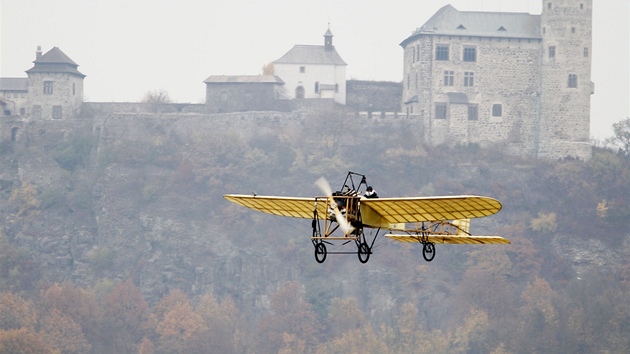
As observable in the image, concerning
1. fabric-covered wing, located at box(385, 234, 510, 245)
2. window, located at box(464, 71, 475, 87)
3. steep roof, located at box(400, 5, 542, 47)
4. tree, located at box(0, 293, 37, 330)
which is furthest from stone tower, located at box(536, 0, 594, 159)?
fabric-covered wing, located at box(385, 234, 510, 245)

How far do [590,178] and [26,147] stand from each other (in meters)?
47.5

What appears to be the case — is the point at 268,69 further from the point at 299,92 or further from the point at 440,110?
the point at 440,110

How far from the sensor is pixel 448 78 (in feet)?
375

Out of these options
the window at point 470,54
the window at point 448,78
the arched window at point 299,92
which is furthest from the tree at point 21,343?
the window at point 470,54

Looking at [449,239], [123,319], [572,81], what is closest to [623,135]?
[572,81]

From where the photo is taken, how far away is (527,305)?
108 m

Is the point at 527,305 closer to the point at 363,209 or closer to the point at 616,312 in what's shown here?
the point at 616,312

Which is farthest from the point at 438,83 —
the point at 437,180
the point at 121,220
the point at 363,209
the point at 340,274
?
the point at 363,209

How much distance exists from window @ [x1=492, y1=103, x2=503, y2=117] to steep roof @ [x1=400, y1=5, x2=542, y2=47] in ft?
19.9

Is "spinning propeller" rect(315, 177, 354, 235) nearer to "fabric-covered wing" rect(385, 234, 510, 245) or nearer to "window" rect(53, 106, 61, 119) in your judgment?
"fabric-covered wing" rect(385, 234, 510, 245)

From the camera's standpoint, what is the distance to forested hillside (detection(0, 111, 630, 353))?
107500mm

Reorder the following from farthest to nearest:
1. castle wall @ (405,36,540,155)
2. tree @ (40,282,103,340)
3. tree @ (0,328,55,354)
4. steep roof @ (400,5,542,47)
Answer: steep roof @ (400,5,542,47) < castle wall @ (405,36,540,155) < tree @ (40,282,103,340) < tree @ (0,328,55,354)

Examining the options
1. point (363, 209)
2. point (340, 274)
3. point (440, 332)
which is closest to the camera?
point (363, 209)

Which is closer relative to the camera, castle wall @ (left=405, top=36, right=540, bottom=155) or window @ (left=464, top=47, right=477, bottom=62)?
castle wall @ (left=405, top=36, right=540, bottom=155)
